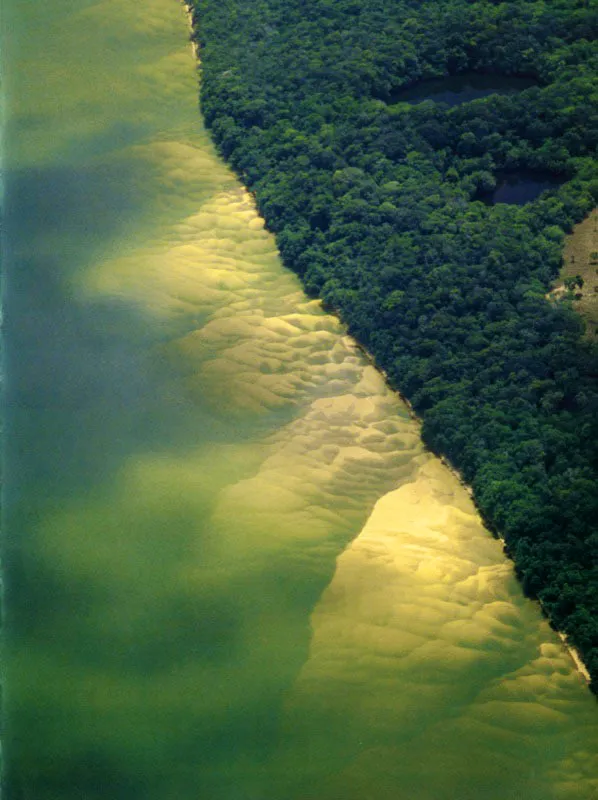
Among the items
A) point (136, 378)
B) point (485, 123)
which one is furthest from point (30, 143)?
point (485, 123)

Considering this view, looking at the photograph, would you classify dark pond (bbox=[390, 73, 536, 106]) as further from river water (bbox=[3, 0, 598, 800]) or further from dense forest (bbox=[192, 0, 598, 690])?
river water (bbox=[3, 0, 598, 800])

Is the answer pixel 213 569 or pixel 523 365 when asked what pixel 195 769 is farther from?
pixel 523 365

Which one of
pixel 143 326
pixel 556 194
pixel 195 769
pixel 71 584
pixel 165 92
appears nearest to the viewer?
pixel 195 769

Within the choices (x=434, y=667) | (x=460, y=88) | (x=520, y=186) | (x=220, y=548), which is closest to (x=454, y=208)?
(x=520, y=186)

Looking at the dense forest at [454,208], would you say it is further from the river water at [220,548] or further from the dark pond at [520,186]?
the river water at [220,548]

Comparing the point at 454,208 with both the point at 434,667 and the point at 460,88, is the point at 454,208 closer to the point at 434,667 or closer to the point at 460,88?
the point at 460,88

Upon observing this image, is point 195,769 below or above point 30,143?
below
